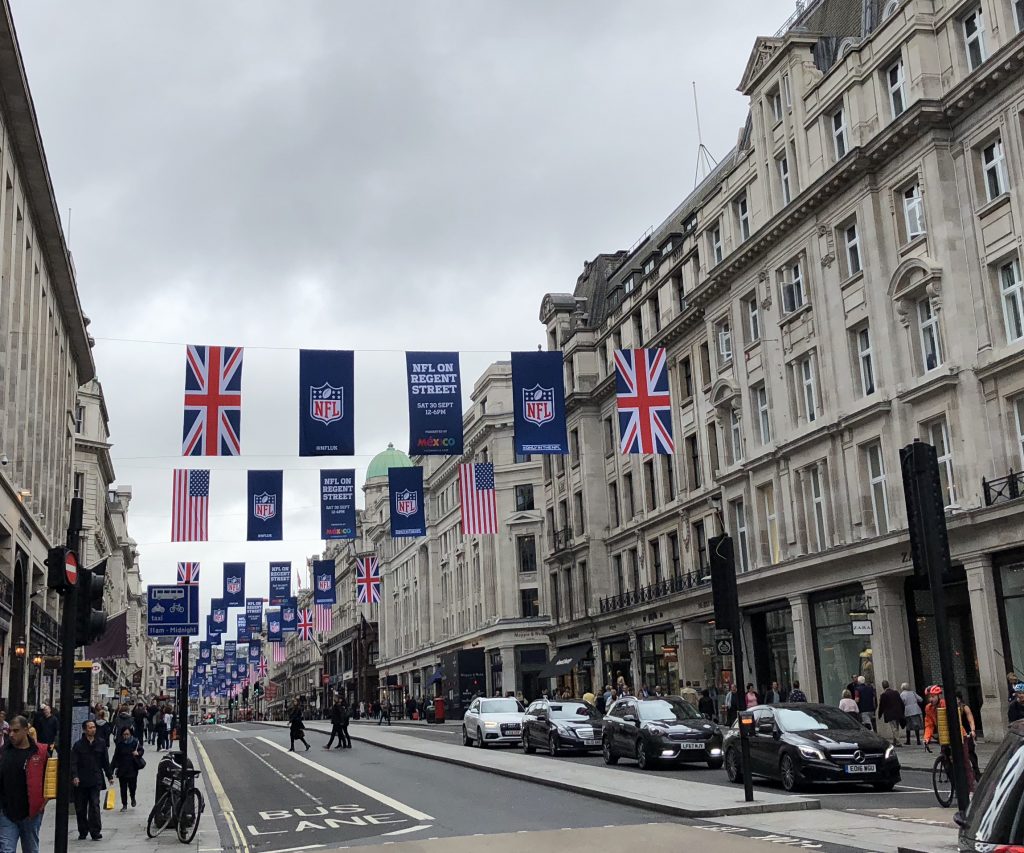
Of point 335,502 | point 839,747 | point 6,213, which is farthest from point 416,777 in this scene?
point 6,213

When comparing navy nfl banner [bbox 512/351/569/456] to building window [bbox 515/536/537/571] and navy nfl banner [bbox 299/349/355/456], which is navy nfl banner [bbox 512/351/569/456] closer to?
navy nfl banner [bbox 299/349/355/456]

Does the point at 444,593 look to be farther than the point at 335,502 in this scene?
Yes

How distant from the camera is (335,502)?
37938 millimetres

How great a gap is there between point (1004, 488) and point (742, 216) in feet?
54.1

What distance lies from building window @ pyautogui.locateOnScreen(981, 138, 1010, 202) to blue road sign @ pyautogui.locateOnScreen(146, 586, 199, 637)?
27187 mm

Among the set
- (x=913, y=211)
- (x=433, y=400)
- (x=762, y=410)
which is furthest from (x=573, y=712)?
(x=913, y=211)

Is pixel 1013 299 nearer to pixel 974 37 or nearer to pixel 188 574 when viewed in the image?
pixel 974 37

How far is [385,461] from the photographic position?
118250 millimetres

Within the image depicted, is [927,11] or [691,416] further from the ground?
[927,11]

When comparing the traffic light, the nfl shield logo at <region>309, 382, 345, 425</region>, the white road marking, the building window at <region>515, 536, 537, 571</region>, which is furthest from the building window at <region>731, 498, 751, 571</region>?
the building window at <region>515, 536, 537, 571</region>

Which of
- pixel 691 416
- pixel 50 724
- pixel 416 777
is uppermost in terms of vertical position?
pixel 691 416

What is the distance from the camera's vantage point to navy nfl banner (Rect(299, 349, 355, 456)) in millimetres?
26391

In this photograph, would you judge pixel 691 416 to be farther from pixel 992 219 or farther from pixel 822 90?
pixel 992 219

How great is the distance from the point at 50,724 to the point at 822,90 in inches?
1081
